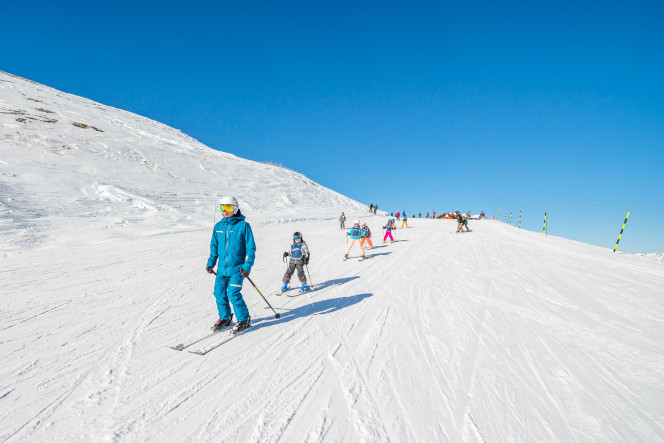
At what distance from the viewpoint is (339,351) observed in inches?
163

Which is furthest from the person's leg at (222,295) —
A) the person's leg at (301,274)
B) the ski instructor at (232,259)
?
the person's leg at (301,274)

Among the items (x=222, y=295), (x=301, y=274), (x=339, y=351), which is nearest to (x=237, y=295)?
(x=222, y=295)

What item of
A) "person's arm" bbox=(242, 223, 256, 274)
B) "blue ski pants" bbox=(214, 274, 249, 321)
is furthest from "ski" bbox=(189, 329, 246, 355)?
"person's arm" bbox=(242, 223, 256, 274)

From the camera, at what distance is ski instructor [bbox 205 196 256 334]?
180 inches

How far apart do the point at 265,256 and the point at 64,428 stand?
9127 mm

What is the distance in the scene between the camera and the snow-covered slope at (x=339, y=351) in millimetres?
2740

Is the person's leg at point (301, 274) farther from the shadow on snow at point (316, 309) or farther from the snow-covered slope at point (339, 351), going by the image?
the shadow on snow at point (316, 309)

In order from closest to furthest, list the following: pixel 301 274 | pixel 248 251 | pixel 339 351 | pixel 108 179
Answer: pixel 339 351, pixel 248 251, pixel 301 274, pixel 108 179

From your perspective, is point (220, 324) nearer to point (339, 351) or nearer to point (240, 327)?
point (240, 327)

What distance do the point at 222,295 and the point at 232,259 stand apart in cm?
68

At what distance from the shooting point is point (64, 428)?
2.58 metres

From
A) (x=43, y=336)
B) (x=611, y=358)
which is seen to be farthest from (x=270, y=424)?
(x=611, y=358)

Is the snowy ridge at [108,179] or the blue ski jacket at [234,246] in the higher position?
the snowy ridge at [108,179]

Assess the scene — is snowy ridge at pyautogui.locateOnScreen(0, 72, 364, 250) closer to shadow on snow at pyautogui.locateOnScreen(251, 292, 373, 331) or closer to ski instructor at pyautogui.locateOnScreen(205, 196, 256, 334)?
ski instructor at pyautogui.locateOnScreen(205, 196, 256, 334)
